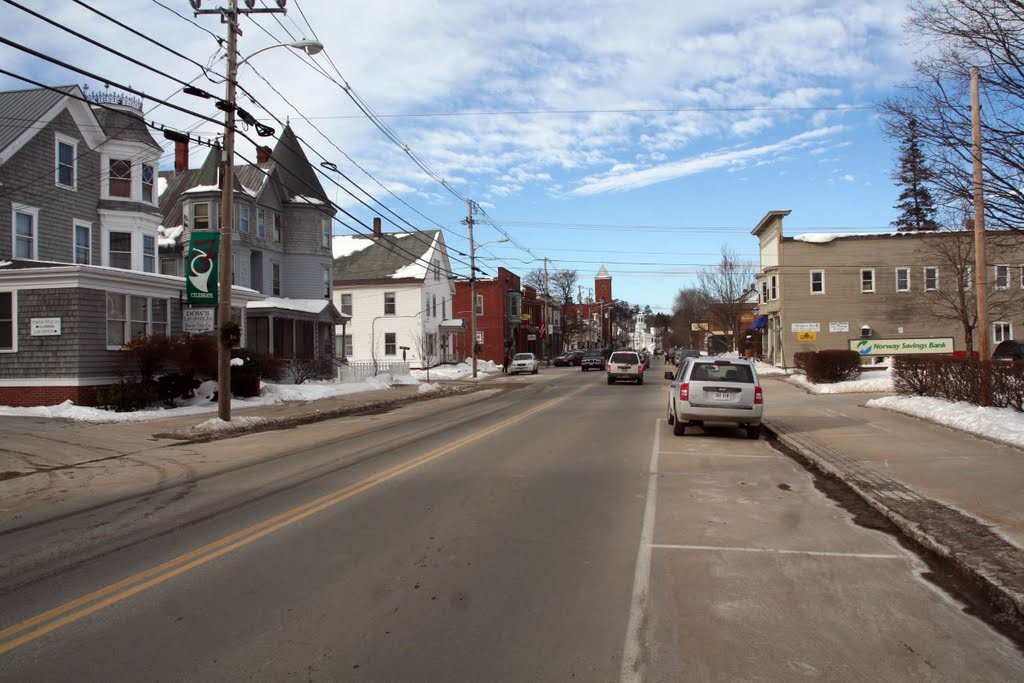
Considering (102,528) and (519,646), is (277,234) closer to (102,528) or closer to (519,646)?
(102,528)

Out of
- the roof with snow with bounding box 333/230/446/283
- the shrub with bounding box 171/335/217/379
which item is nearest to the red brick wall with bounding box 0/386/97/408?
the shrub with bounding box 171/335/217/379

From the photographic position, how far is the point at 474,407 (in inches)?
942

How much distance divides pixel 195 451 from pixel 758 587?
11.3 m

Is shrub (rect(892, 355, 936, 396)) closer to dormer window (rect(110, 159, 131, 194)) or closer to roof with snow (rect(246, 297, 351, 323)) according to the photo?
roof with snow (rect(246, 297, 351, 323))

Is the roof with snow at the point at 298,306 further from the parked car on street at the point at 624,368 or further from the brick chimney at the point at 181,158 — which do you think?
the parked car on street at the point at 624,368

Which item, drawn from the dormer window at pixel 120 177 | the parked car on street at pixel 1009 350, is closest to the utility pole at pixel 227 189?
the dormer window at pixel 120 177

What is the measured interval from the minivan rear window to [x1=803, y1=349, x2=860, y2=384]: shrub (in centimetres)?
1511

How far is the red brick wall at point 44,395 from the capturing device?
19.6m

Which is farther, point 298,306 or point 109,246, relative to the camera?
point 298,306

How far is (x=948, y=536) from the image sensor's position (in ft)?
21.7

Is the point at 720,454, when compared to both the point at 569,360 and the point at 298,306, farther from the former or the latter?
the point at 569,360

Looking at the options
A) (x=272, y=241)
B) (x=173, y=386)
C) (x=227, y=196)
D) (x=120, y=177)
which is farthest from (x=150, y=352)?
(x=272, y=241)

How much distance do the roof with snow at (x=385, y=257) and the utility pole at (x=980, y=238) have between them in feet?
127

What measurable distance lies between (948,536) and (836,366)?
22.8m
